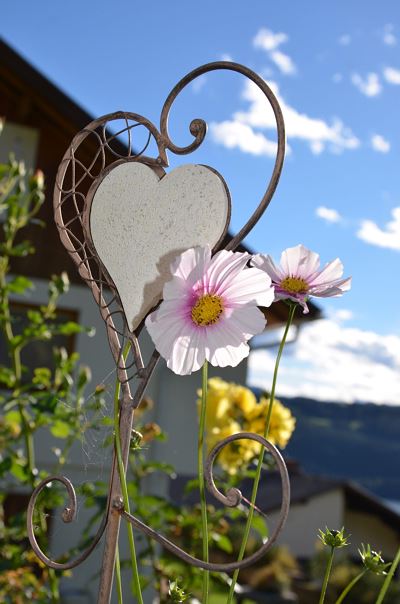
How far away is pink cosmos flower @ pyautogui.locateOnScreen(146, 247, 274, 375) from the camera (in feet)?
1.93

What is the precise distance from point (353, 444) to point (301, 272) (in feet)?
237

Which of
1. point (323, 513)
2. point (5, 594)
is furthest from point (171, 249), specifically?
point (323, 513)

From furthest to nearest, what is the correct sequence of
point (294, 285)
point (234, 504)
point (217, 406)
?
point (217, 406) < point (294, 285) < point (234, 504)

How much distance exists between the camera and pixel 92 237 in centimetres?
70

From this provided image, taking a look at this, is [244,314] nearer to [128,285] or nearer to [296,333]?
[128,285]

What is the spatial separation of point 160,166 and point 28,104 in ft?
16.3

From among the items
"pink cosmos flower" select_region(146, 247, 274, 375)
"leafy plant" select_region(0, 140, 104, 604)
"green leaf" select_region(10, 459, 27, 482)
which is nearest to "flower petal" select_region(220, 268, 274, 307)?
"pink cosmos flower" select_region(146, 247, 274, 375)

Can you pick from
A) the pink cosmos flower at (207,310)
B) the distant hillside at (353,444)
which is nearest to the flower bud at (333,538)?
the pink cosmos flower at (207,310)

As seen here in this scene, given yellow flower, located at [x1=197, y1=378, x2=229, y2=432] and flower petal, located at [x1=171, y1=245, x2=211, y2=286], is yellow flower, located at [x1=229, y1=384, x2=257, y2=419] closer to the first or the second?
yellow flower, located at [x1=197, y1=378, x2=229, y2=432]

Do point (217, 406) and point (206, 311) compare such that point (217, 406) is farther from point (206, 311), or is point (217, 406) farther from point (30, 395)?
point (206, 311)

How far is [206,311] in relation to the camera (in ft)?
1.96

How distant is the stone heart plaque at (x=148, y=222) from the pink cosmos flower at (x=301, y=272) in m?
0.07

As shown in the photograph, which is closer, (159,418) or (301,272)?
(301,272)

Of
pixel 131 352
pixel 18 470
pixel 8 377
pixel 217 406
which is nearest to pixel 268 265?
pixel 131 352
